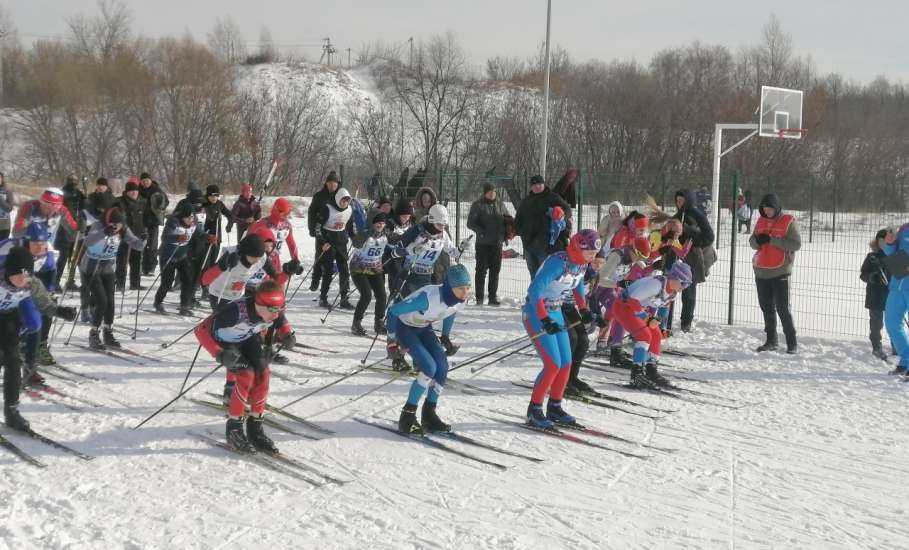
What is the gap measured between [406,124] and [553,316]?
141ft

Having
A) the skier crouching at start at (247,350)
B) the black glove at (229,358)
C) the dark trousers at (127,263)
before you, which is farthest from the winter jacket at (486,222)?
the black glove at (229,358)

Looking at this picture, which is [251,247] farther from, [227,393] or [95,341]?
[95,341]

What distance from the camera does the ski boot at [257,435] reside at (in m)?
6.21

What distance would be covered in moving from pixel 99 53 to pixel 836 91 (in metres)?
42.4

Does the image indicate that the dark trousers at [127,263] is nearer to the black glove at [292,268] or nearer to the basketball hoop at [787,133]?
the black glove at [292,268]

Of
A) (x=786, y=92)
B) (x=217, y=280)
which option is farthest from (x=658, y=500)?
(x=786, y=92)

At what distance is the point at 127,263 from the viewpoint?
13.1 metres

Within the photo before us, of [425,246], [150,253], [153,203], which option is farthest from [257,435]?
[150,253]

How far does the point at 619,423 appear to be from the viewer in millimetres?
7332

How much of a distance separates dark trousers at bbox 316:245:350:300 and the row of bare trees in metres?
17.5

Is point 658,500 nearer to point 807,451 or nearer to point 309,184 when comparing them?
point 807,451

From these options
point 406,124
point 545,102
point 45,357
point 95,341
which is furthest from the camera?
point 406,124

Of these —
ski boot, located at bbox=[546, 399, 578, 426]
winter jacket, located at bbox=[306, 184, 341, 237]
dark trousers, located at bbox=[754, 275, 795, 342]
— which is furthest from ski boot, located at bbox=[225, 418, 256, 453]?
dark trousers, located at bbox=[754, 275, 795, 342]

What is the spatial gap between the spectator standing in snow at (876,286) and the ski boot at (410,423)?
6.14 metres
